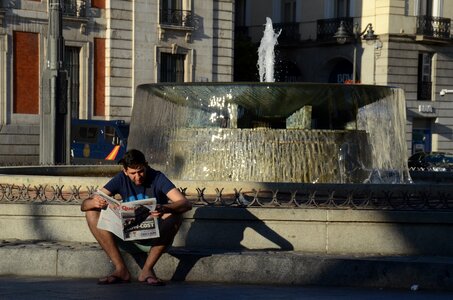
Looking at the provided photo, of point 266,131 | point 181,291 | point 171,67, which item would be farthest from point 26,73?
point 181,291

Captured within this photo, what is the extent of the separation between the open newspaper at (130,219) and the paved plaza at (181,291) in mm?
493

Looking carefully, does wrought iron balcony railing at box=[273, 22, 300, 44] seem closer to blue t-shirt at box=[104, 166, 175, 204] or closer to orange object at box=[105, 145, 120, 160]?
orange object at box=[105, 145, 120, 160]

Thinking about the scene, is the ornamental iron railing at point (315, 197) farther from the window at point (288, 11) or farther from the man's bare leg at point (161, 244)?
the window at point (288, 11)

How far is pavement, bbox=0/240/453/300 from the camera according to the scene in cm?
1134

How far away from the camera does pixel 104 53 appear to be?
43.3 meters

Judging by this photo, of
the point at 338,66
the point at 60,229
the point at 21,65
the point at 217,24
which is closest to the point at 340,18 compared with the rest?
the point at 338,66

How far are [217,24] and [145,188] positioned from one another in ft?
117

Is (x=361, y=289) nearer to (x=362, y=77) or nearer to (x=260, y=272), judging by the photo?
(x=260, y=272)

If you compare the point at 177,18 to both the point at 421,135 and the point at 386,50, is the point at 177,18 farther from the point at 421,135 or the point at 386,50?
A: the point at 421,135

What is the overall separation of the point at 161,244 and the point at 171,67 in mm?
34287

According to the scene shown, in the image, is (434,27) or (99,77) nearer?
(99,77)

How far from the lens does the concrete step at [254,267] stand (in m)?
11.4

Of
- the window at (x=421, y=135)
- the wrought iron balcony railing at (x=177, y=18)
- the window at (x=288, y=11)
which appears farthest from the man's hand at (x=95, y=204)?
the window at (x=288, y=11)

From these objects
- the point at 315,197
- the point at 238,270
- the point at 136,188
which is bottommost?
the point at 238,270
